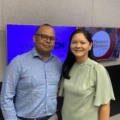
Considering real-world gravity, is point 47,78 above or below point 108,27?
below

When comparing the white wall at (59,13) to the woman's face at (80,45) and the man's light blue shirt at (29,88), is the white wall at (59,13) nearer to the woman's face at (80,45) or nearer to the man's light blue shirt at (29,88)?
the man's light blue shirt at (29,88)

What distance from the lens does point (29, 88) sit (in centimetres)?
184

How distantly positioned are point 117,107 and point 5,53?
8.16 feet

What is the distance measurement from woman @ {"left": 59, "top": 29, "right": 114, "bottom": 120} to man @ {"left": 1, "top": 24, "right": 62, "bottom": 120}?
15 cm

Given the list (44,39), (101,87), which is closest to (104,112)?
(101,87)

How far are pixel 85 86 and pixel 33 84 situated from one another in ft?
1.32

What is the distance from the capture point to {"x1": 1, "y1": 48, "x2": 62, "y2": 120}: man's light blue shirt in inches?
71.2

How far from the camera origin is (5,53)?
263 centimetres

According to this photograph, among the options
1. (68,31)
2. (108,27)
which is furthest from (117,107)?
(68,31)

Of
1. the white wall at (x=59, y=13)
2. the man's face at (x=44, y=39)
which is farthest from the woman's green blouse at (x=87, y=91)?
the white wall at (x=59, y=13)

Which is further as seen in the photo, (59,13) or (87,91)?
(59,13)

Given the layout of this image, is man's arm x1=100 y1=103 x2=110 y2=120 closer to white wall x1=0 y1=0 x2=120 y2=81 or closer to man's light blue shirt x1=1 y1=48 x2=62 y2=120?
man's light blue shirt x1=1 y1=48 x2=62 y2=120

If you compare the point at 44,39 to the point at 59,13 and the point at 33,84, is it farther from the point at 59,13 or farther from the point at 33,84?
the point at 59,13

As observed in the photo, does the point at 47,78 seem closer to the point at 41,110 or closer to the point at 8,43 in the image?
the point at 41,110
